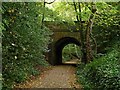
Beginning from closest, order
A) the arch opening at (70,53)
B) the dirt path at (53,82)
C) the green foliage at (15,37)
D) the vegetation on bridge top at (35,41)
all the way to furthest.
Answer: the vegetation on bridge top at (35,41) < the green foliage at (15,37) < the dirt path at (53,82) < the arch opening at (70,53)

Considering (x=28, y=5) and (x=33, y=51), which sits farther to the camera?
(x=33, y=51)

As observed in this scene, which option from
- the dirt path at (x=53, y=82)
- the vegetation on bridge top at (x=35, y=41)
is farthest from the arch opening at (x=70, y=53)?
the dirt path at (x=53, y=82)

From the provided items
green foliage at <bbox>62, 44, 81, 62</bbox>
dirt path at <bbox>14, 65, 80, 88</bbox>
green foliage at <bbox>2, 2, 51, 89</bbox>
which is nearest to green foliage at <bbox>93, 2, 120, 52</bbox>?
dirt path at <bbox>14, 65, 80, 88</bbox>

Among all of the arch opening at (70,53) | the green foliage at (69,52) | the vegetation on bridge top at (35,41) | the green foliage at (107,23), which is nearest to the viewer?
the vegetation on bridge top at (35,41)

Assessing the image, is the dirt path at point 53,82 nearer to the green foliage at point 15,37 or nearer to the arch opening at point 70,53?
the green foliage at point 15,37

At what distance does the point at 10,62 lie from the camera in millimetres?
10148

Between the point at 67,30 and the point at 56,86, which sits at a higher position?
the point at 67,30

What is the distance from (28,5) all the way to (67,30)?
12.9 m

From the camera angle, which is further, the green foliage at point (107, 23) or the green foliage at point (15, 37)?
the green foliage at point (107, 23)

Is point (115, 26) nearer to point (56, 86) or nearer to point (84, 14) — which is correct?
point (84, 14)

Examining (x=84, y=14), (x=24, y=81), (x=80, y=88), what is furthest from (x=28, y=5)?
(x=84, y=14)

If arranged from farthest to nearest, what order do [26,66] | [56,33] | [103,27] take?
[56,33] < [103,27] < [26,66]

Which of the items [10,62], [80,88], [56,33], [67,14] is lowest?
[80,88]

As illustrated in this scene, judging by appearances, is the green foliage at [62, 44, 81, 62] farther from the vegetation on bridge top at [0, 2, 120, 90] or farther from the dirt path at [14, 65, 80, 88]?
the dirt path at [14, 65, 80, 88]
